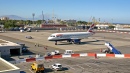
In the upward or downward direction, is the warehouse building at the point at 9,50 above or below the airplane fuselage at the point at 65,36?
below

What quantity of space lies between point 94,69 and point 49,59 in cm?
1290

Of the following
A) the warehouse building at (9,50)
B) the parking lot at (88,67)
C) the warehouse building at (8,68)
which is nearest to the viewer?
the warehouse building at (8,68)

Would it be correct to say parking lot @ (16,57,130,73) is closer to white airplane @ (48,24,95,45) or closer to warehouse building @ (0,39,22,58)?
warehouse building @ (0,39,22,58)

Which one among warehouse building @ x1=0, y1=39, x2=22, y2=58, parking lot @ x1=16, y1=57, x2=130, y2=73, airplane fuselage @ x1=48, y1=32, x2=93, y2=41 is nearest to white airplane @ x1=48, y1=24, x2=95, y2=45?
airplane fuselage @ x1=48, y1=32, x2=93, y2=41

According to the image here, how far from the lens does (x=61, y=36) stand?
2977 inches

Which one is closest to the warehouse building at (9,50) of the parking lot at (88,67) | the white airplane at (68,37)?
the parking lot at (88,67)

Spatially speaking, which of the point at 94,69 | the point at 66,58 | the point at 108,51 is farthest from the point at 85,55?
the point at 94,69

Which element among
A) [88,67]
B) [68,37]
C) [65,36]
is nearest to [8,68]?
[88,67]

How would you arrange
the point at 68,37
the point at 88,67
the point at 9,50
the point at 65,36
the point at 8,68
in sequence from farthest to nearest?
the point at 68,37
the point at 65,36
the point at 9,50
the point at 88,67
the point at 8,68

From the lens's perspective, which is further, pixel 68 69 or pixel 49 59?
pixel 49 59

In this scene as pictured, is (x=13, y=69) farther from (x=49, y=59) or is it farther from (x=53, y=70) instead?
(x=49, y=59)

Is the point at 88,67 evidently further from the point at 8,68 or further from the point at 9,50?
the point at 9,50

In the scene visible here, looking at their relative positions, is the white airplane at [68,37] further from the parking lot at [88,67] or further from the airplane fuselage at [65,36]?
the parking lot at [88,67]

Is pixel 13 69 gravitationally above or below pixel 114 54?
above
